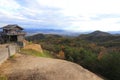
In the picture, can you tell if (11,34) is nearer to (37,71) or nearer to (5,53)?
(5,53)

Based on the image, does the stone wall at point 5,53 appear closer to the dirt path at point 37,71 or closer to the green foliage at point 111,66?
the dirt path at point 37,71

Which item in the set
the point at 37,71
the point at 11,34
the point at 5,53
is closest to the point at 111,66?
the point at 37,71

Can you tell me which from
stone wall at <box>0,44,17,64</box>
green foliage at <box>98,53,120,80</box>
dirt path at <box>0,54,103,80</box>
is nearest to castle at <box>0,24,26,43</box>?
stone wall at <box>0,44,17,64</box>

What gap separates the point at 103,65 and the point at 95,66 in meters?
1.92

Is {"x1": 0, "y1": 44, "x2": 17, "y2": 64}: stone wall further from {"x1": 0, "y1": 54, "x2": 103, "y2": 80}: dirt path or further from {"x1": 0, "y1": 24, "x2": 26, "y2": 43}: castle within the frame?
{"x1": 0, "y1": 24, "x2": 26, "y2": 43}: castle

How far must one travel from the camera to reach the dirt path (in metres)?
27.6

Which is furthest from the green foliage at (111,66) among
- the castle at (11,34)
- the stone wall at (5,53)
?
the castle at (11,34)

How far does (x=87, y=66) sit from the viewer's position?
46125mm

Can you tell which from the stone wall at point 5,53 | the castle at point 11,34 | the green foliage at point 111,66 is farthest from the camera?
the castle at point 11,34

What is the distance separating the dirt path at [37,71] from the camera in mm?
27562

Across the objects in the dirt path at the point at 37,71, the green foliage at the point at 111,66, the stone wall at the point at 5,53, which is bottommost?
the green foliage at the point at 111,66

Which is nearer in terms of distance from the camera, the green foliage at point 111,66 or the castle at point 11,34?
the green foliage at point 111,66

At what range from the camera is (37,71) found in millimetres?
29078

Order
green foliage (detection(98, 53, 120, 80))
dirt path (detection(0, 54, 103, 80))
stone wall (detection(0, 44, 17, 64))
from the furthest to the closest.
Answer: green foliage (detection(98, 53, 120, 80)) → stone wall (detection(0, 44, 17, 64)) → dirt path (detection(0, 54, 103, 80))
